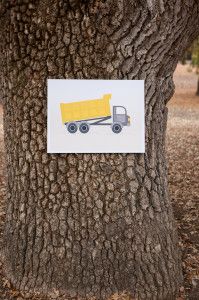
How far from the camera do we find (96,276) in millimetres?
3627

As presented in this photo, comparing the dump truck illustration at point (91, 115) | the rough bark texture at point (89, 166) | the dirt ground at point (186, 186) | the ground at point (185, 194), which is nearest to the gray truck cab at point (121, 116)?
the dump truck illustration at point (91, 115)

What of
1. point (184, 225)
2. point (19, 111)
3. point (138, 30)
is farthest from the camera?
point (184, 225)

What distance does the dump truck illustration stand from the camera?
351 cm

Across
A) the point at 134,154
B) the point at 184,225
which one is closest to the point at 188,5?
the point at 134,154

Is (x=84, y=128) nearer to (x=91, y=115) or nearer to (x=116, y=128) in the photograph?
(x=91, y=115)

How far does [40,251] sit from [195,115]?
15072mm

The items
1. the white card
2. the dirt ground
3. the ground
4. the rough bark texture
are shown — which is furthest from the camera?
the dirt ground

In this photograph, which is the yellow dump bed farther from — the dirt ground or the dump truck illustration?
the dirt ground

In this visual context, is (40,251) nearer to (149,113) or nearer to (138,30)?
(149,113)

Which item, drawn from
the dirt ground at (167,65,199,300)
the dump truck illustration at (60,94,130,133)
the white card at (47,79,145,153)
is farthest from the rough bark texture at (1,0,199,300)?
the dirt ground at (167,65,199,300)

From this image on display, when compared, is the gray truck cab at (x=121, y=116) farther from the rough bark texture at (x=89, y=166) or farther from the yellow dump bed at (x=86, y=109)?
the rough bark texture at (x=89, y=166)

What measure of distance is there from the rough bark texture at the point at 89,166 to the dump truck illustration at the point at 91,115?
0.61ft

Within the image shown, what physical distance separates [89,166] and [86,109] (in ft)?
1.40

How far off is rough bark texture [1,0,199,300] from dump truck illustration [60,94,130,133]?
0.18 m
